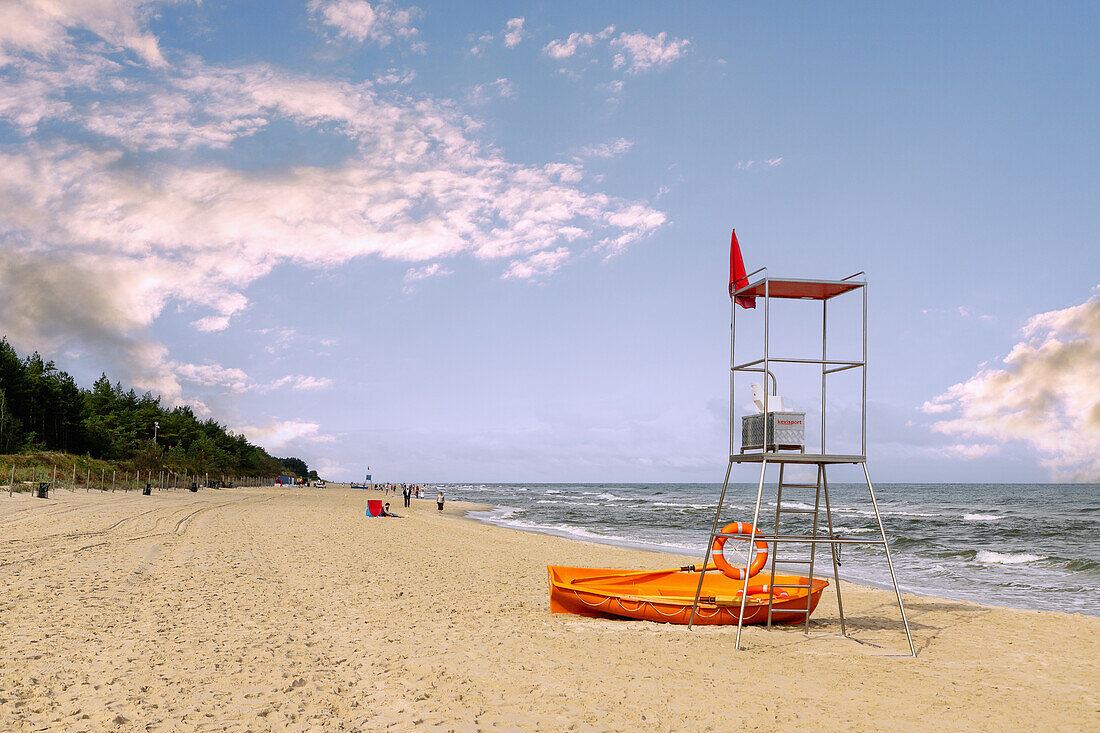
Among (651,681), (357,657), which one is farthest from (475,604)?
(651,681)

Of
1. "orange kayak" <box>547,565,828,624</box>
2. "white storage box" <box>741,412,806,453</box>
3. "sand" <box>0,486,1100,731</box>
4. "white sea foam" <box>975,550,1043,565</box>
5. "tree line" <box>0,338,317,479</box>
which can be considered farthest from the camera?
"tree line" <box>0,338,317,479</box>

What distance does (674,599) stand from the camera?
9414 mm

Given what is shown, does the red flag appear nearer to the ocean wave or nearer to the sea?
the sea

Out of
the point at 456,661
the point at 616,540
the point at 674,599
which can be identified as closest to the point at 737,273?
the point at 674,599

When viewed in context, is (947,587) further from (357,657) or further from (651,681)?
(357,657)

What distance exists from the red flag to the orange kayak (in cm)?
338

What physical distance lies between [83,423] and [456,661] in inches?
2906

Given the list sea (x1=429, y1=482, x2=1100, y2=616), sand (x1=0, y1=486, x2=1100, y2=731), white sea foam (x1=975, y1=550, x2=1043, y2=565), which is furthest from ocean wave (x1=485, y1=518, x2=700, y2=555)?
sand (x1=0, y1=486, x2=1100, y2=731)

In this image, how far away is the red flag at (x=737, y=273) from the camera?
8555 millimetres

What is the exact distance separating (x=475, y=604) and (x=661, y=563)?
30.8 feet

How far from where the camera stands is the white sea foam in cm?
2067

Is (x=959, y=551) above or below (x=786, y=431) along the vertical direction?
below

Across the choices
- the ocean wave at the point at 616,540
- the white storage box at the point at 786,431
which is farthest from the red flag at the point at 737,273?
the ocean wave at the point at 616,540

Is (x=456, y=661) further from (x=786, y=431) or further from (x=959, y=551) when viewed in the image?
(x=959, y=551)
